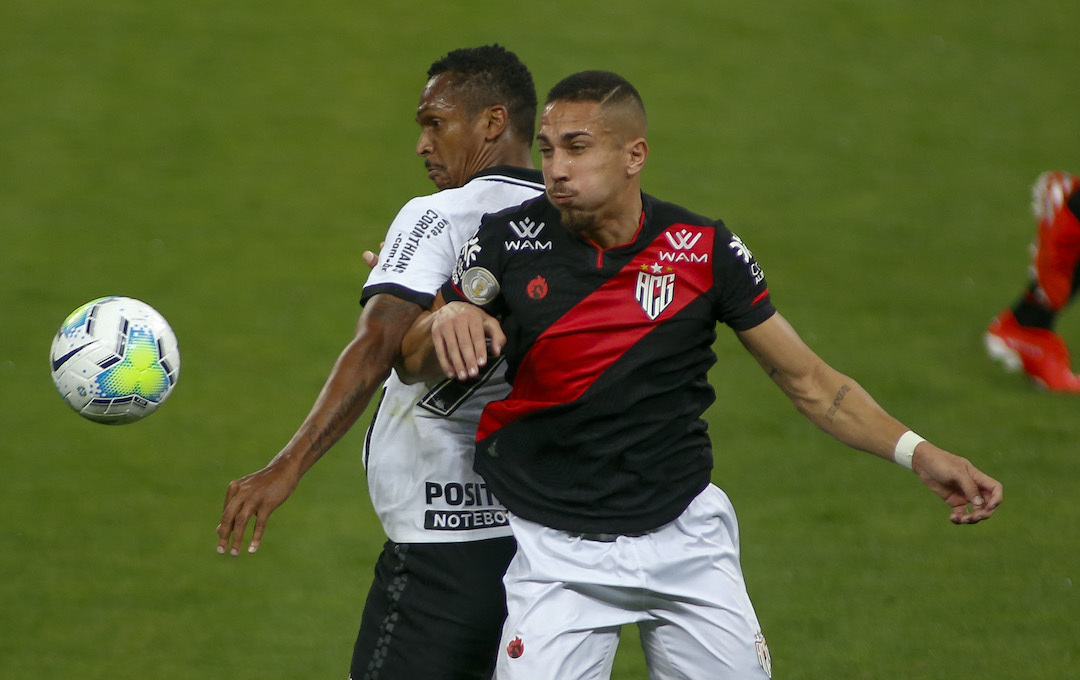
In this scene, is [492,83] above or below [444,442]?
above

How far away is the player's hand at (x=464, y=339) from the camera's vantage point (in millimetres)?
3045

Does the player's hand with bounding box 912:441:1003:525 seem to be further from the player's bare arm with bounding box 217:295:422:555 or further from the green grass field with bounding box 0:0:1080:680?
the green grass field with bounding box 0:0:1080:680

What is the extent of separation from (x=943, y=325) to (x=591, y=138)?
242 inches

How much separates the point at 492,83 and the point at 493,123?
135 millimetres

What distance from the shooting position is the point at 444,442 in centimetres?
373

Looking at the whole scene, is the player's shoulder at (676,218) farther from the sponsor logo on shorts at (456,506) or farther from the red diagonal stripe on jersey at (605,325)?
the sponsor logo on shorts at (456,506)

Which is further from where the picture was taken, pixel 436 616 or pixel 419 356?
pixel 436 616

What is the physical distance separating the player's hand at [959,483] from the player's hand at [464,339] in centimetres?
109

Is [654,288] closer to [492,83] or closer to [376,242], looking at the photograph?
[492,83]

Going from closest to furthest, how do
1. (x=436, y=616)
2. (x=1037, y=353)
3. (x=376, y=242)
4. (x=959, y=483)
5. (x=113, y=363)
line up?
(x=959, y=483) → (x=436, y=616) → (x=113, y=363) → (x=1037, y=353) → (x=376, y=242)

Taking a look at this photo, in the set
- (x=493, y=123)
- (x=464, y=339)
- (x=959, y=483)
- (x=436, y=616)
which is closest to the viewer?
(x=464, y=339)

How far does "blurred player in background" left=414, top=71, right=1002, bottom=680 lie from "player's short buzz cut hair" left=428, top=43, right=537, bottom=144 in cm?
71

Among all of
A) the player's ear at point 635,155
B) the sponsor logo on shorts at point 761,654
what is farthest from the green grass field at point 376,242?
the player's ear at point 635,155

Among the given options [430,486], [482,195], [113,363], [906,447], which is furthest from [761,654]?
[113,363]
